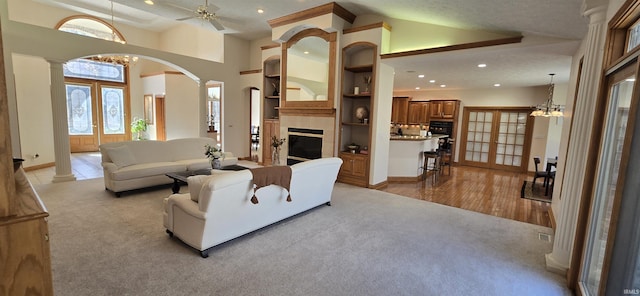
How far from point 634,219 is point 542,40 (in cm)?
312

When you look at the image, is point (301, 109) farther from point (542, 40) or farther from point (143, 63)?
point (143, 63)

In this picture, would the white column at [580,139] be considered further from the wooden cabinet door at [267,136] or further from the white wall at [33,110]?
the white wall at [33,110]

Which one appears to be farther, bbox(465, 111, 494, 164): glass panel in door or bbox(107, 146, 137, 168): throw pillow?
bbox(465, 111, 494, 164): glass panel in door

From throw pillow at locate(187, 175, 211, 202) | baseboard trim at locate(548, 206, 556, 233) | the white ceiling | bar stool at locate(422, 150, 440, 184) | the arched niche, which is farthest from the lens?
bar stool at locate(422, 150, 440, 184)

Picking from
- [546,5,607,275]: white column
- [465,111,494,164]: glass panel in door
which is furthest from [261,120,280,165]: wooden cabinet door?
[546,5,607,275]: white column

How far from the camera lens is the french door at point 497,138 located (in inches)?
328

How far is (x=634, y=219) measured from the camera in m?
1.71

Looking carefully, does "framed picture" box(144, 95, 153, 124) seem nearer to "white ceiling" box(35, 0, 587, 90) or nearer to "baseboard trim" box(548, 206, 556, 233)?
"white ceiling" box(35, 0, 587, 90)

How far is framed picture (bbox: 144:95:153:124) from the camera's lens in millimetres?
10531

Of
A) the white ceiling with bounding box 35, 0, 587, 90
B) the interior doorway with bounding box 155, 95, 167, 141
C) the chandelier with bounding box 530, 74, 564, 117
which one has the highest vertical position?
the white ceiling with bounding box 35, 0, 587, 90

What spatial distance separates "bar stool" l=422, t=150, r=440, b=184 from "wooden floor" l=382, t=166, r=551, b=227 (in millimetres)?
189

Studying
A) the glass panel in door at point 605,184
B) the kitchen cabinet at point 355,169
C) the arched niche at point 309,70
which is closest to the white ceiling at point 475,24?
the arched niche at point 309,70

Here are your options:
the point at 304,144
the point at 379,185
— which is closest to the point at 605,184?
the point at 379,185

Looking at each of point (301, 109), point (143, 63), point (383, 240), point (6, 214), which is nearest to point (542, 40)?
point (383, 240)
